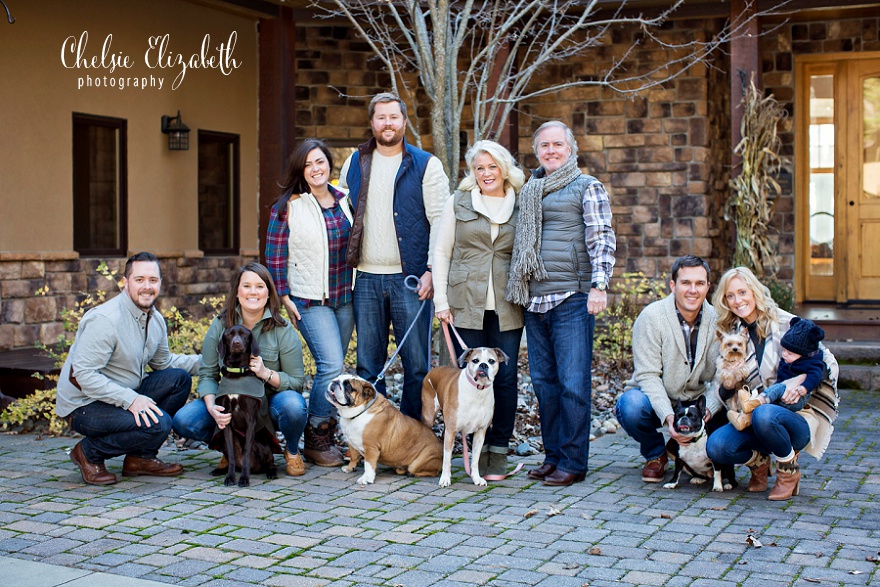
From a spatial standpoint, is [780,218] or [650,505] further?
[780,218]

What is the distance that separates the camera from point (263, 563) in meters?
4.16

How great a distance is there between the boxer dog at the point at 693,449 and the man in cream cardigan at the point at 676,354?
10cm

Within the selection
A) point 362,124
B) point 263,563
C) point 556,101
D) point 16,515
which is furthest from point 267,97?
point 263,563

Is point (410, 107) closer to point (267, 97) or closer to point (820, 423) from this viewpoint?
point (267, 97)

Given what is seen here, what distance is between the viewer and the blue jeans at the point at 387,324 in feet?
19.4

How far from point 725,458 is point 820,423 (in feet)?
1.69

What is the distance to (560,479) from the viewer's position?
553 cm

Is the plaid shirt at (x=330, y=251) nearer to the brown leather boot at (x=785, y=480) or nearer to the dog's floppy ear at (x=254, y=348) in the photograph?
the dog's floppy ear at (x=254, y=348)

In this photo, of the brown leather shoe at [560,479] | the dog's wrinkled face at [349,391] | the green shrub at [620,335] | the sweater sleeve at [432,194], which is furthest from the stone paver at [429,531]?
the green shrub at [620,335]

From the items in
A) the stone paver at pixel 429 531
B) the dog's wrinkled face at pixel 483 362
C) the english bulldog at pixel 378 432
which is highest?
the dog's wrinkled face at pixel 483 362

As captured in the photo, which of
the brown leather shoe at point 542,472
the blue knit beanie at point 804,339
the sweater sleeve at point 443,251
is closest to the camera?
the blue knit beanie at point 804,339

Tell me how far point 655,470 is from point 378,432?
152cm

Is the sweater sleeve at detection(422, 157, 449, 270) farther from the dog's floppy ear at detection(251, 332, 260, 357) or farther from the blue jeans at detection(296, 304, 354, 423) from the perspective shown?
the dog's floppy ear at detection(251, 332, 260, 357)

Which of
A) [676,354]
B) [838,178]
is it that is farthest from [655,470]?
[838,178]
